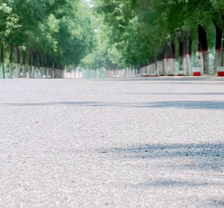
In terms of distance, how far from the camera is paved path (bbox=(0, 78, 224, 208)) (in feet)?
13.4

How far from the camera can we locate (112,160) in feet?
18.5

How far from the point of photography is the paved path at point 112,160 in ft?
13.4

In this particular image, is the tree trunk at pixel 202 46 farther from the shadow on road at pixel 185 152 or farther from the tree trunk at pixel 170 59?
the shadow on road at pixel 185 152

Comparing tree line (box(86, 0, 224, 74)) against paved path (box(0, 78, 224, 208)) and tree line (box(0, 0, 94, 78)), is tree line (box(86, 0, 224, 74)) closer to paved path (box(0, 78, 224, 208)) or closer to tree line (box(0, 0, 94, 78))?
tree line (box(0, 0, 94, 78))

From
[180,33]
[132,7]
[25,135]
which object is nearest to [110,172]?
[25,135]

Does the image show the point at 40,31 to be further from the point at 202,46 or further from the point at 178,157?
the point at 178,157

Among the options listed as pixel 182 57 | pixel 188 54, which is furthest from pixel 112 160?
pixel 182 57

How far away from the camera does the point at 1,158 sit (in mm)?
5805

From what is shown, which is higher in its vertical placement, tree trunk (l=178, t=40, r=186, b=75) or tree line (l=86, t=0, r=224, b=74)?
tree line (l=86, t=0, r=224, b=74)

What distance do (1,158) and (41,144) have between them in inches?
40.6

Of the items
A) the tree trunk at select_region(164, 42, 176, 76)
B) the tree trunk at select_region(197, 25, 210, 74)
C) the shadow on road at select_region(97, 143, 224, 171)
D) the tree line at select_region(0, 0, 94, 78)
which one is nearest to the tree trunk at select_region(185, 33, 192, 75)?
the tree trunk at select_region(164, 42, 176, 76)

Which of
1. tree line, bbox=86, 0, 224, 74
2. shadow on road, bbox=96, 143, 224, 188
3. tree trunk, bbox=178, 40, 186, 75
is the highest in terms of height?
tree line, bbox=86, 0, 224, 74

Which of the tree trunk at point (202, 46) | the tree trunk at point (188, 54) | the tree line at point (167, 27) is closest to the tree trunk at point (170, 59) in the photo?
the tree line at point (167, 27)

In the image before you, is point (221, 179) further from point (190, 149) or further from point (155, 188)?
point (190, 149)
